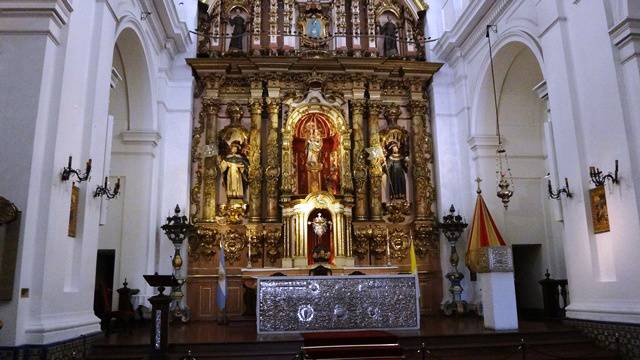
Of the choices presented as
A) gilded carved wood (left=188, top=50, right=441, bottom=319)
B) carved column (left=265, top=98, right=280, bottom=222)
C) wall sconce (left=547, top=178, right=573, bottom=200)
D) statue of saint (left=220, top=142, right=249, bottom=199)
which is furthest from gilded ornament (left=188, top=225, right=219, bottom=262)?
wall sconce (left=547, top=178, right=573, bottom=200)

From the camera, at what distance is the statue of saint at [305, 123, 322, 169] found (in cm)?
1251

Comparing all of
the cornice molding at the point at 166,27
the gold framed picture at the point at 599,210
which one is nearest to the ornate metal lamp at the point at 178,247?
the cornice molding at the point at 166,27

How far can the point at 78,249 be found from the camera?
725 centimetres

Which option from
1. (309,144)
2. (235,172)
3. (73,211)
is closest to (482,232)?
(309,144)

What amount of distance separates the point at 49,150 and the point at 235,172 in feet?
20.0

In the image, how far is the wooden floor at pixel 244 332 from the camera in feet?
25.6

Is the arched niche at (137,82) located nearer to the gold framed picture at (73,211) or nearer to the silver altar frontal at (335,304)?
the gold framed picture at (73,211)

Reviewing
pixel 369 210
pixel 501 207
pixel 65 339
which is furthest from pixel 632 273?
pixel 65 339

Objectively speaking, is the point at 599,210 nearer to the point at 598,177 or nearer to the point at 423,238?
the point at 598,177

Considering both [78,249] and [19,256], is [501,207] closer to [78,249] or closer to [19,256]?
[78,249]

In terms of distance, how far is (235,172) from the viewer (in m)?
12.4

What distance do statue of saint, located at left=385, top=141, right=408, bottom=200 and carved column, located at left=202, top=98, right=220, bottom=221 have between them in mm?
4092

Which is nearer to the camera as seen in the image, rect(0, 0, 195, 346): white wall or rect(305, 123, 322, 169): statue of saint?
rect(0, 0, 195, 346): white wall

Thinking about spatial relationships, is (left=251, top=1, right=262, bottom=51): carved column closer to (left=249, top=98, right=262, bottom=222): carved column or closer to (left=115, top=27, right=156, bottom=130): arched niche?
(left=249, top=98, right=262, bottom=222): carved column
